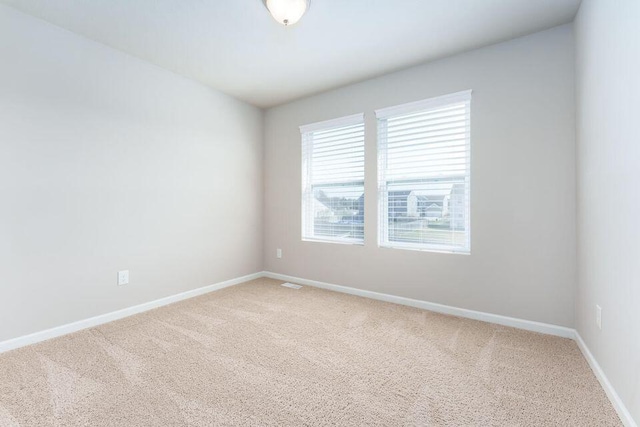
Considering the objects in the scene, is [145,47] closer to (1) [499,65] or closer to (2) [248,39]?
(2) [248,39]

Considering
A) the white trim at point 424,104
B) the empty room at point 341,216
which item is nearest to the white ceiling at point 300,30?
the empty room at point 341,216

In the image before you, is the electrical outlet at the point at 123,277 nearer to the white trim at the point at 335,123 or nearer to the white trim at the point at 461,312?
the white trim at the point at 461,312

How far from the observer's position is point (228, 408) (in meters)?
1.51

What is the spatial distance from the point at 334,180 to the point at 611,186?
8.24ft

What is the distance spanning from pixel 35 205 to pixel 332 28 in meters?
2.70

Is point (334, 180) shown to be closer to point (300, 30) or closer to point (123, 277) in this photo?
point (300, 30)

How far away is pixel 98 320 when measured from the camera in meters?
2.56

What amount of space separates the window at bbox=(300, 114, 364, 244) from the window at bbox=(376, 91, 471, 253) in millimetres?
304

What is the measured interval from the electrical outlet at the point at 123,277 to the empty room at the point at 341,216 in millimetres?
11

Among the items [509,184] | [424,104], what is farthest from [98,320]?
[509,184]

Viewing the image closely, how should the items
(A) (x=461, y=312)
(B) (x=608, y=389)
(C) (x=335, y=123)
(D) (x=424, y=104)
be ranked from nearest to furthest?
1. (B) (x=608, y=389)
2. (A) (x=461, y=312)
3. (D) (x=424, y=104)
4. (C) (x=335, y=123)

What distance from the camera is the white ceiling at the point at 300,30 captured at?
210 centimetres

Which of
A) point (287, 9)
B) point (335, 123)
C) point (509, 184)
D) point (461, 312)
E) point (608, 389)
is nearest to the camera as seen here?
point (608, 389)

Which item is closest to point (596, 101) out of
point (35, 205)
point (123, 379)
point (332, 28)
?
point (332, 28)
